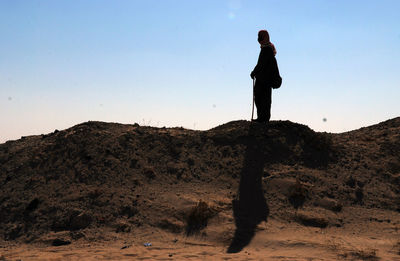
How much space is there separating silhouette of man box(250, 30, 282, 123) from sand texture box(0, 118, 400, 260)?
66cm

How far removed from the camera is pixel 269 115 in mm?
9312

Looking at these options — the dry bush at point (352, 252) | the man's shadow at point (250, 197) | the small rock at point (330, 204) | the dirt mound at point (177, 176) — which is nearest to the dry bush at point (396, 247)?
the dry bush at point (352, 252)

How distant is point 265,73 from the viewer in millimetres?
8828

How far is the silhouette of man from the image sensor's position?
28.7 feet

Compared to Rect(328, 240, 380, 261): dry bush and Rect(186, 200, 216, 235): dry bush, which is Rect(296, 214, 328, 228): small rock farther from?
Rect(186, 200, 216, 235): dry bush

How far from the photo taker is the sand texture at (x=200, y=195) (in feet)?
20.7

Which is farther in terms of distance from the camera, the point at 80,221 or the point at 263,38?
the point at 263,38

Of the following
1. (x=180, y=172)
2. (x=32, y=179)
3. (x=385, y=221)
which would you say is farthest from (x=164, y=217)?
(x=385, y=221)

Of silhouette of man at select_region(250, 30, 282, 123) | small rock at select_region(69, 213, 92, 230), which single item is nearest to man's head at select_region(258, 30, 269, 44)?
silhouette of man at select_region(250, 30, 282, 123)

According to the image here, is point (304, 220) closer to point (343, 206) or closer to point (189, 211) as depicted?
point (343, 206)

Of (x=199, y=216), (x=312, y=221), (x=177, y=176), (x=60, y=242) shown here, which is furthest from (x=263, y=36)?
(x=60, y=242)

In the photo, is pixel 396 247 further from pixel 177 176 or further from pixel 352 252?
pixel 177 176

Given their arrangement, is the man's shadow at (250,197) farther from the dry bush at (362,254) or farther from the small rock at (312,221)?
the dry bush at (362,254)

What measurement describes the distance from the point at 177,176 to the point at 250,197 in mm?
1558
